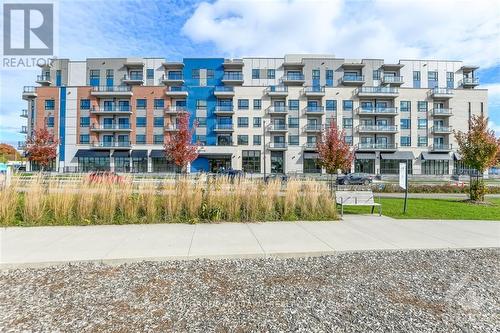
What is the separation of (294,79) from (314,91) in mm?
5558

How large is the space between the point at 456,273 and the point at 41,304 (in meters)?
6.27

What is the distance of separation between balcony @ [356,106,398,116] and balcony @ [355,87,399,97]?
8.34ft

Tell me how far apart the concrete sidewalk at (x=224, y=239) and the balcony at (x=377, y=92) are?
45998mm

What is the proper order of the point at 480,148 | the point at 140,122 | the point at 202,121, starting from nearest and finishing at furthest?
1. the point at 480,148
2. the point at 140,122
3. the point at 202,121

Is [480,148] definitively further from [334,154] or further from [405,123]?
[405,123]

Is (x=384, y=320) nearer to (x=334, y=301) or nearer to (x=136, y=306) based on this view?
(x=334, y=301)

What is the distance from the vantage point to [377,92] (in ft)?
164

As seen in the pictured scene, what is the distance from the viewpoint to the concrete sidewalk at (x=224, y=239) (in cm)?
530

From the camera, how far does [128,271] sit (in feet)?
14.9

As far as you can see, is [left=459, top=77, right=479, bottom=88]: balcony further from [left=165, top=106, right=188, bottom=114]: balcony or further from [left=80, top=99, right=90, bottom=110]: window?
[left=80, top=99, right=90, bottom=110]: window

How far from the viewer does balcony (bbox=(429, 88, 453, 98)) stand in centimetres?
5016

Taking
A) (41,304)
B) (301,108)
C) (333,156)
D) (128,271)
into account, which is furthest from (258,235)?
(301,108)

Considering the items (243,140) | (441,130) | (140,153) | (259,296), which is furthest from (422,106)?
(259,296)

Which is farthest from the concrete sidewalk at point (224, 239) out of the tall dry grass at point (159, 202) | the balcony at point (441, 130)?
the balcony at point (441, 130)
